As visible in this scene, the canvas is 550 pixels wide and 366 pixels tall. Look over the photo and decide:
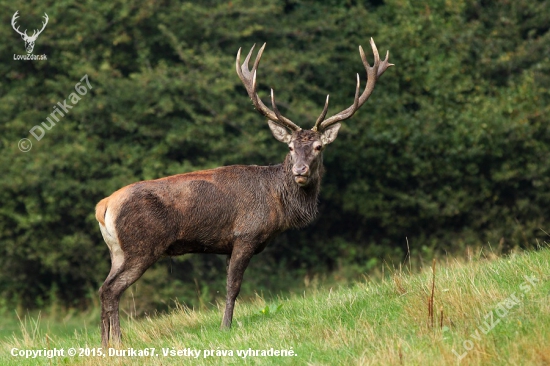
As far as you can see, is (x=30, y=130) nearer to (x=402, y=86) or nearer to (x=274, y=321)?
(x=402, y=86)

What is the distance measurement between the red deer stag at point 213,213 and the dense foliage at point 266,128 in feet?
24.7

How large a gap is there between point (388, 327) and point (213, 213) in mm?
2159

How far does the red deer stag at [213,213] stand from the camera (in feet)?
26.0

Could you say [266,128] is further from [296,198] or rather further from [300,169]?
[300,169]

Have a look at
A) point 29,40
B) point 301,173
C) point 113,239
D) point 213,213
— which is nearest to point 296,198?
point 301,173

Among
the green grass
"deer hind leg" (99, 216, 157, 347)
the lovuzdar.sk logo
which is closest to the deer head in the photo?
the green grass

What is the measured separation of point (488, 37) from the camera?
1795 cm

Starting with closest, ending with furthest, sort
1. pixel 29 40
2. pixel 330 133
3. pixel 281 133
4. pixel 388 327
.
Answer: pixel 388 327, pixel 330 133, pixel 281 133, pixel 29 40

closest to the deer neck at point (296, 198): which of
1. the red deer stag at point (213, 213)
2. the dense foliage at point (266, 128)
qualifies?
the red deer stag at point (213, 213)

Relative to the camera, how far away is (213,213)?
321 inches

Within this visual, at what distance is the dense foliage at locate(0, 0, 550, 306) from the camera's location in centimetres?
1619

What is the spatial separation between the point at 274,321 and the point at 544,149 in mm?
10382

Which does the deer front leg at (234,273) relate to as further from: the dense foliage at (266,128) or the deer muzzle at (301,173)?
the dense foliage at (266,128)

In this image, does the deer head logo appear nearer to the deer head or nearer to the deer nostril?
the deer head
